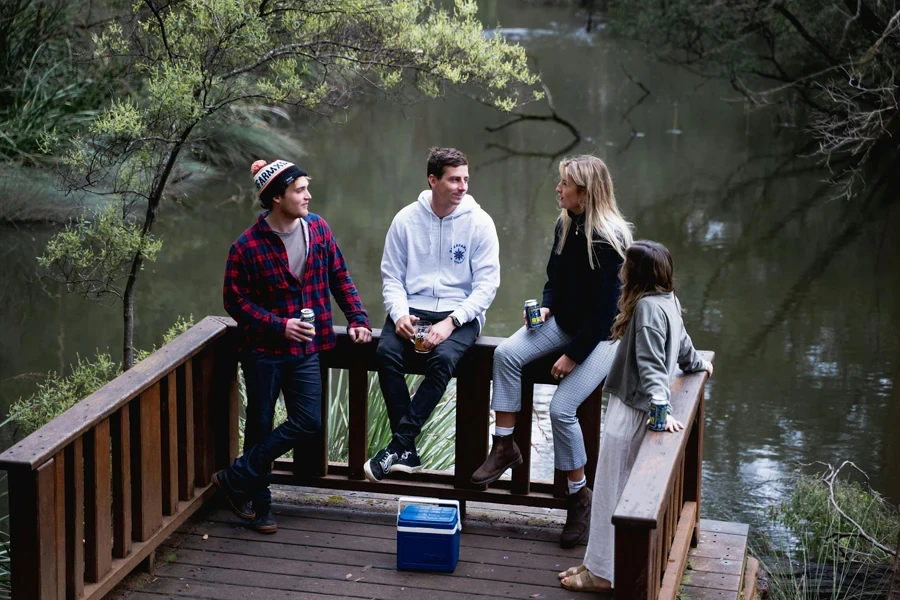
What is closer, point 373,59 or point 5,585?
point 5,585

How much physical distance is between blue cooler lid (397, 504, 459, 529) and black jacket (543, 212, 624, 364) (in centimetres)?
69

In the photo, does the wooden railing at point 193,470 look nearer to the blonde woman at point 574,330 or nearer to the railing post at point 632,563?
the railing post at point 632,563

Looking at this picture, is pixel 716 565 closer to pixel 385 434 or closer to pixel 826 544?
pixel 385 434

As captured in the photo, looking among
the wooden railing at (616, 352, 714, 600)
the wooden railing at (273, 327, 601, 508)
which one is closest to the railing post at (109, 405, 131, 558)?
the wooden railing at (273, 327, 601, 508)

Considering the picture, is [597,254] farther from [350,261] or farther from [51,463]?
[350,261]

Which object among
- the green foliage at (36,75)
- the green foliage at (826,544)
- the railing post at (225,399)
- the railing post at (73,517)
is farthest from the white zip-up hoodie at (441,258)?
the green foliage at (36,75)

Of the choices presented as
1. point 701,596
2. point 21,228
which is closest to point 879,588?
point 701,596

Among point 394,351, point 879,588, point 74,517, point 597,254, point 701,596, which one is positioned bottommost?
point 879,588

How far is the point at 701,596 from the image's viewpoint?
3738mm

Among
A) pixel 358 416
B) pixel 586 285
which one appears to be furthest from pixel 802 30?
pixel 358 416

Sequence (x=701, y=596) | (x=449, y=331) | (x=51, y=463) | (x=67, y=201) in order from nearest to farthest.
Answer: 1. (x=51, y=463)
2. (x=701, y=596)
3. (x=449, y=331)
4. (x=67, y=201)

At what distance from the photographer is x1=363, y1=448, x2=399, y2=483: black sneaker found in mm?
3936

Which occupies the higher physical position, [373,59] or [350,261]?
[373,59]

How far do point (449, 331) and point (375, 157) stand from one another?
14.2 meters
